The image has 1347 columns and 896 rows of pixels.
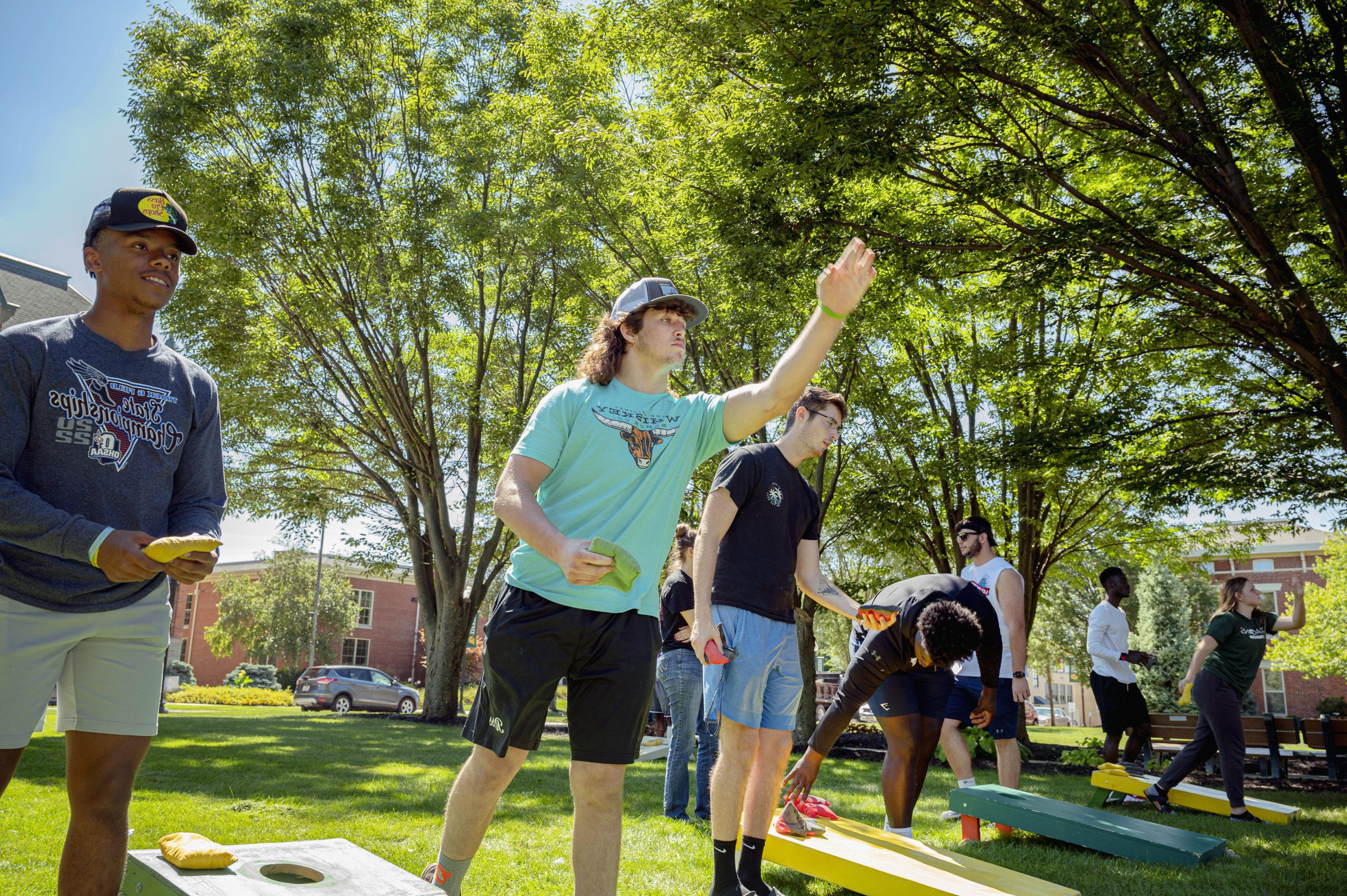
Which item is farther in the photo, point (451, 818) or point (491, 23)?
point (491, 23)

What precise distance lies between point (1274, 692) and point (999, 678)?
A: 1898 inches

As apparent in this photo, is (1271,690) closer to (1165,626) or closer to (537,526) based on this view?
(1165,626)

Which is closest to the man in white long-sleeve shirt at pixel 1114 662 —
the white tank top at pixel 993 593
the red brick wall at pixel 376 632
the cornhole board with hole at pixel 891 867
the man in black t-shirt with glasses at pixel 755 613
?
the white tank top at pixel 993 593

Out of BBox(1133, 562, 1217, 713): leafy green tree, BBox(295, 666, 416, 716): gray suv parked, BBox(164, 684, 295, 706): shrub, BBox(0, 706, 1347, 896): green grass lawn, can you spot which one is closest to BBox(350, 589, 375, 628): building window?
BBox(164, 684, 295, 706): shrub

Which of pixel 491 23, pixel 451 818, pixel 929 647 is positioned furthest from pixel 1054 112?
pixel 491 23

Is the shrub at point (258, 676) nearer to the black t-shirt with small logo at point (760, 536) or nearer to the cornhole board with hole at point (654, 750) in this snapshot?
the cornhole board with hole at point (654, 750)

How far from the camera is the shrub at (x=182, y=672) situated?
136 ft

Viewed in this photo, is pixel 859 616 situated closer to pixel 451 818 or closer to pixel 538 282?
pixel 451 818

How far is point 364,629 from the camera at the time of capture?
57.0 meters

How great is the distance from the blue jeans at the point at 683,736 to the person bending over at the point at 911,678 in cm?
148

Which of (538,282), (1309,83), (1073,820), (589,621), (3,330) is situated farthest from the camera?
(538,282)

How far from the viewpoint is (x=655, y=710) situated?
16562mm

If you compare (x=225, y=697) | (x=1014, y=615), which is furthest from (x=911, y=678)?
(x=225, y=697)

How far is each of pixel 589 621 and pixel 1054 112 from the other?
8.03 meters
